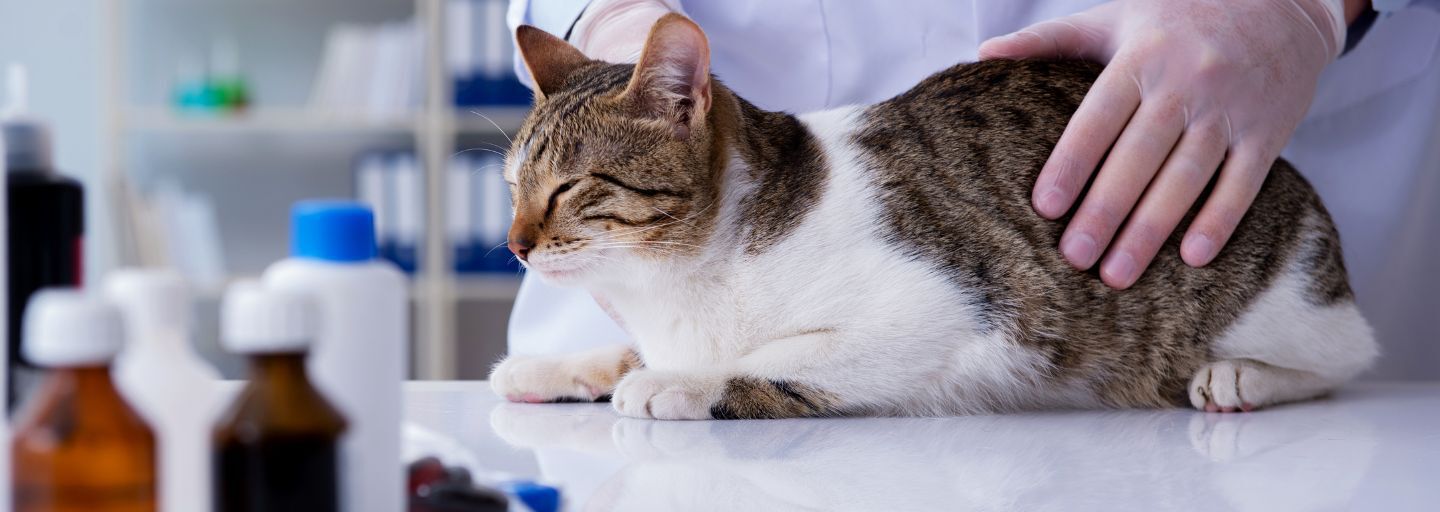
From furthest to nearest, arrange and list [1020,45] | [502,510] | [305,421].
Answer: [1020,45] < [502,510] < [305,421]

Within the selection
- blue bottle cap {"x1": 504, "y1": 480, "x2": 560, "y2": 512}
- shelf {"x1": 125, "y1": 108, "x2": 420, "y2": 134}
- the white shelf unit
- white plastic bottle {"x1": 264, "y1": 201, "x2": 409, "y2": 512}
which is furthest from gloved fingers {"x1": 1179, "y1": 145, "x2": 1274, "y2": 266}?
shelf {"x1": 125, "y1": 108, "x2": 420, "y2": 134}

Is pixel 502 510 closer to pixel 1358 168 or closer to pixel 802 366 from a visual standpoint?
pixel 802 366

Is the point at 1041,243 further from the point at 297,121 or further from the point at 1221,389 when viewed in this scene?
the point at 297,121

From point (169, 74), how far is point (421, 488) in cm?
340

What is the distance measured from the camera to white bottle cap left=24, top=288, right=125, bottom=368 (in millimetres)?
415

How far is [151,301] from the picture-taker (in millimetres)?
469

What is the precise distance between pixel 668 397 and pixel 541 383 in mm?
200

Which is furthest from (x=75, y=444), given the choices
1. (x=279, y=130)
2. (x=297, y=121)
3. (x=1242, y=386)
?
(x=279, y=130)

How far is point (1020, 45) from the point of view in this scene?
120 centimetres

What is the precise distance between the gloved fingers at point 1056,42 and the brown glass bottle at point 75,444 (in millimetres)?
959

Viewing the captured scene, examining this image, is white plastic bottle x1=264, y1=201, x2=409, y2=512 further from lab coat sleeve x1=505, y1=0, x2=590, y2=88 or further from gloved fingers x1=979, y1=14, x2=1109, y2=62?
lab coat sleeve x1=505, y1=0, x2=590, y2=88

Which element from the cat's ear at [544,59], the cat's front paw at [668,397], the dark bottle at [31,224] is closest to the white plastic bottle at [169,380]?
the dark bottle at [31,224]

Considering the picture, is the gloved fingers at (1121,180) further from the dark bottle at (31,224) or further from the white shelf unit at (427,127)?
the white shelf unit at (427,127)

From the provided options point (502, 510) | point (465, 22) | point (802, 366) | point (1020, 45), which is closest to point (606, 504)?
point (502, 510)
